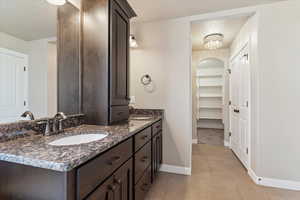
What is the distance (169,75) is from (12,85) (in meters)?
1.97

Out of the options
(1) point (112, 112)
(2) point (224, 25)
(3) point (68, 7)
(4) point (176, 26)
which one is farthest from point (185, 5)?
(1) point (112, 112)

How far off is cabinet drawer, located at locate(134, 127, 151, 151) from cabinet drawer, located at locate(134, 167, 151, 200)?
0.34m

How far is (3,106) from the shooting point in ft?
3.34

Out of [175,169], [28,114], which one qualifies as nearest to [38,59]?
[28,114]

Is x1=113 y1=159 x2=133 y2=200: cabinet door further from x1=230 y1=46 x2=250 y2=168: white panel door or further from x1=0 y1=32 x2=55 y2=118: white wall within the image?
x1=230 y1=46 x2=250 y2=168: white panel door

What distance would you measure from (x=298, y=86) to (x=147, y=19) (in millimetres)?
2303

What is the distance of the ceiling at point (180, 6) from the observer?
6.91 ft

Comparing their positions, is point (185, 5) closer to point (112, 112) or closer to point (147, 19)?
point (147, 19)

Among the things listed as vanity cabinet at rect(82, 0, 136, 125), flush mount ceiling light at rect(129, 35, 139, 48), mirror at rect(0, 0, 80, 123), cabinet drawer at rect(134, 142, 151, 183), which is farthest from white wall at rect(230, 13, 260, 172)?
mirror at rect(0, 0, 80, 123)

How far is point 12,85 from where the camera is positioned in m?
1.08

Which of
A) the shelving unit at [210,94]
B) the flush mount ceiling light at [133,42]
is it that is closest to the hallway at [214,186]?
the flush mount ceiling light at [133,42]

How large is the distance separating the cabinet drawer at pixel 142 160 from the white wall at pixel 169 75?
30.7 inches

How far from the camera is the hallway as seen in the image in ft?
6.09

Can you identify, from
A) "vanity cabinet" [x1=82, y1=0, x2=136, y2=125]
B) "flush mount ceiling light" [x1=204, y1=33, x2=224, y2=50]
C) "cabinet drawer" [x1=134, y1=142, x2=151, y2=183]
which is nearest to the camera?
"cabinet drawer" [x1=134, y1=142, x2=151, y2=183]
